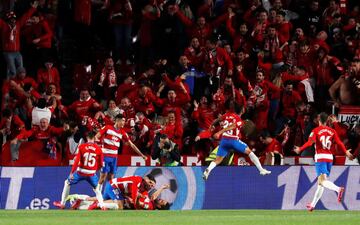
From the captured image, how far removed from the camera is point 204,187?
906 inches

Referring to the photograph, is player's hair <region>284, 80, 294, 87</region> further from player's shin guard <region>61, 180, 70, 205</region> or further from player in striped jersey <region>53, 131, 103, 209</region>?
player's shin guard <region>61, 180, 70, 205</region>

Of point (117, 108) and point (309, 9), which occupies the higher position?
point (309, 9)

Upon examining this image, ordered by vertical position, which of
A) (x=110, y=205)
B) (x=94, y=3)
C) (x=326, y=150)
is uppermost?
(x=94, y=3)

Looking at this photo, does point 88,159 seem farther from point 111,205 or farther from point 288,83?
point 288,83

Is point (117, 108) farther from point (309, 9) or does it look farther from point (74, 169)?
point (309, 9)

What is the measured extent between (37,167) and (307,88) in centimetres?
699

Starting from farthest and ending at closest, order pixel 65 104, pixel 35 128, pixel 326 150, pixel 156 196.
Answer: pixel 65 104, pixel 35 128, pixel 156 196, pixel 326 150

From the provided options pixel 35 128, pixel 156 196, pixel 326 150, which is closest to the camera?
pixel 326 150

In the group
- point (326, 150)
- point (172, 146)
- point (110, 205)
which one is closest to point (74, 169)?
point (110, 205)

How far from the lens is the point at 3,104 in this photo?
1032 inches

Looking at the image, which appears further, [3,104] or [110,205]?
[3,104]

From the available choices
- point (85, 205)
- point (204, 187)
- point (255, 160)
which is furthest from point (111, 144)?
point (255, 160)

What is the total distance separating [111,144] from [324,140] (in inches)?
187

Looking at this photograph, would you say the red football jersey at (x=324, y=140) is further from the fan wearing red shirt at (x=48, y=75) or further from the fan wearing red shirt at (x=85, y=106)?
the fan wearing red shirt at (x=48, y=75)
